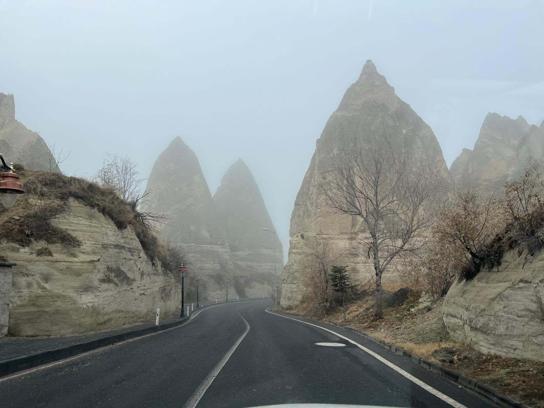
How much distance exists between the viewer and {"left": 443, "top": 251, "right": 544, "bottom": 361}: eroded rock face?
8797mm

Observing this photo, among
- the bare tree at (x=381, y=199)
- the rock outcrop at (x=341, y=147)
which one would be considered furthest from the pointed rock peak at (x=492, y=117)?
the bare tree at (x=381, y=199)

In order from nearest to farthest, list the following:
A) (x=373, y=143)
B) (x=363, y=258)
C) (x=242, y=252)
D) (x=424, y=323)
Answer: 1. (x=424, y=323)
2. (x=363, y=258)
3. (x=373, y=143)
4. (x=242, y=252)

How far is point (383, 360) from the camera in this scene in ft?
37.9

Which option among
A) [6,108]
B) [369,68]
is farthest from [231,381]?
[6,108]

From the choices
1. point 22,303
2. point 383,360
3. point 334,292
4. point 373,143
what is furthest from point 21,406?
point 373,143

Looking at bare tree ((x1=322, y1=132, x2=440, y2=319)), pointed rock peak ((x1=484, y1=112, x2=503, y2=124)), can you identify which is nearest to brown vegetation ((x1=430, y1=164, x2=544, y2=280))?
bare tree ((x1=322, y1=132, x2=440, y2=319))

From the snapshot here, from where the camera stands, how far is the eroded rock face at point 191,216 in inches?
4048

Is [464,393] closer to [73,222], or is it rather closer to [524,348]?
[524,348]

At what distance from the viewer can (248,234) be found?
454 feet

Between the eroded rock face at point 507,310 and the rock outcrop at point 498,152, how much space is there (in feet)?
223

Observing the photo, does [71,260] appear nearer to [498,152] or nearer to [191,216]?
[498,152]

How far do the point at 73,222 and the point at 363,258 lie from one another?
107ft

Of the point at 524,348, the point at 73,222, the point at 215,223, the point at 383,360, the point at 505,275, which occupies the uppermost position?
the point at 215,223

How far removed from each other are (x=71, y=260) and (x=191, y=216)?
9793 centimetres
